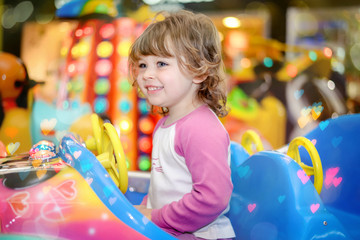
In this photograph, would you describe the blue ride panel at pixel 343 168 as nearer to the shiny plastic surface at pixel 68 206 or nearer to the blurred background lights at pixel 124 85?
the shiny plastic surface at pixel 68 206

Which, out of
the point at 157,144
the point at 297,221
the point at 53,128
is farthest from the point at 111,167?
the point at 53,128

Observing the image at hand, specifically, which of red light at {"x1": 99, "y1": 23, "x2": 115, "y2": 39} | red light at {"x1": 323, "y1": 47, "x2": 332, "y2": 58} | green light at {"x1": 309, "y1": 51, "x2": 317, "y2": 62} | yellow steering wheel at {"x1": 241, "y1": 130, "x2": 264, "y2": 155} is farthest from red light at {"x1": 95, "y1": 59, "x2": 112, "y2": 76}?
red light at {"x1": 323, "y1": 47, "x2": 332, "y2": 58}

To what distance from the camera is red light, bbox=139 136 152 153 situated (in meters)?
2.23

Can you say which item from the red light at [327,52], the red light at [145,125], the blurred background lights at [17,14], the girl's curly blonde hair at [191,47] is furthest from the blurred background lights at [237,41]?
the girl's curly blonde hair at [191,47]

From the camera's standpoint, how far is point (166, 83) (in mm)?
914

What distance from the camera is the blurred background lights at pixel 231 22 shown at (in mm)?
3332

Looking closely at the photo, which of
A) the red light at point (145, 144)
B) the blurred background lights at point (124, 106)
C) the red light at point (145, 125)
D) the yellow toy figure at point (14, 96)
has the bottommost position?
the red light at point (145, 144)

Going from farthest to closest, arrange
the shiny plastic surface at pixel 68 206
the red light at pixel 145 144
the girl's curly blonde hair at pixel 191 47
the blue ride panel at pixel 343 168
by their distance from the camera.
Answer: the red light at pixel 145 144
the blue ride panel at pixel 343 168
the girl's curly blonde hair at pixel 191 47
the shiny plastic surface at pixel 68 206

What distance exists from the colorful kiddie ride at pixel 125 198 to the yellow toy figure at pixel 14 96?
1.62 ft

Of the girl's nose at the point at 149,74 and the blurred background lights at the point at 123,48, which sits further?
the blurred background lights at the point at 123,48

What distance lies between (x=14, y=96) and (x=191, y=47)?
3.02 feet

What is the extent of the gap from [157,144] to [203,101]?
16cm

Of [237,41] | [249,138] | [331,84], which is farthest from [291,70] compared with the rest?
[249,138]

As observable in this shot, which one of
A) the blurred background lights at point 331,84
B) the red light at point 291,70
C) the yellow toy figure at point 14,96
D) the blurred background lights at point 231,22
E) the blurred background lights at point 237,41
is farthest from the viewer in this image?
the blurred background lights at point 231,22
